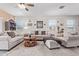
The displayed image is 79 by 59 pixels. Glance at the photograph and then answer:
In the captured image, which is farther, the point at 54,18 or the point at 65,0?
the point at 54,18

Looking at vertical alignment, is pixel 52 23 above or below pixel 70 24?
above

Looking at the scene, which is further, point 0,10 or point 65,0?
point 0,10

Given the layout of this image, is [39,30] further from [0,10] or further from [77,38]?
[77,38]

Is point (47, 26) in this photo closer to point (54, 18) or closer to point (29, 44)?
point (54, 18)

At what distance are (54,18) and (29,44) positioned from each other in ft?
18.8

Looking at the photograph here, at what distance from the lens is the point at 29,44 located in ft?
18.1

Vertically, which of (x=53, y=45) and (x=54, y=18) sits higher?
(x=54, y=18)

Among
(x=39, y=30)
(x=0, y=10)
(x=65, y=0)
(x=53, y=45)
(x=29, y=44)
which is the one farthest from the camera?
(x=39, y=30)

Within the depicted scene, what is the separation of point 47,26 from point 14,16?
358 centimetres

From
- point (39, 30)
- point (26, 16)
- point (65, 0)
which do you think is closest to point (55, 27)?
point (39, 30)

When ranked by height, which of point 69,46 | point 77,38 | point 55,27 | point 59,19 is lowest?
point 69,46

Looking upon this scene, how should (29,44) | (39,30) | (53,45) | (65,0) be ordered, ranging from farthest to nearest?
(39,30), (29,44), (53,45), (65,0)

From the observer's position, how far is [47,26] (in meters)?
10.3

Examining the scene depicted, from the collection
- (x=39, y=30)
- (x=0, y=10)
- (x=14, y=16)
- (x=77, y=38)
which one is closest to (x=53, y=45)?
(x=77, y=38)
